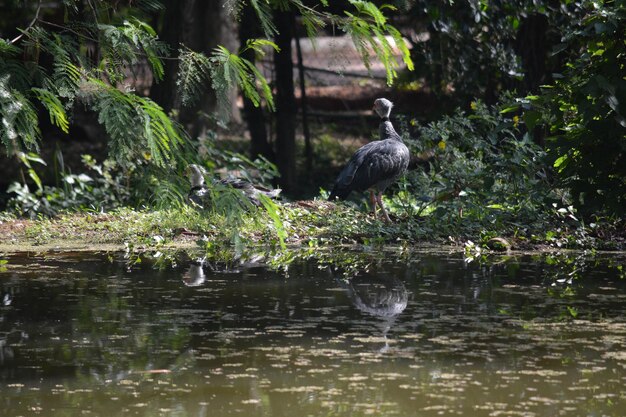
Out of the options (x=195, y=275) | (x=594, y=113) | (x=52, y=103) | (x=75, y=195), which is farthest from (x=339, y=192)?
(x=52, y=103)

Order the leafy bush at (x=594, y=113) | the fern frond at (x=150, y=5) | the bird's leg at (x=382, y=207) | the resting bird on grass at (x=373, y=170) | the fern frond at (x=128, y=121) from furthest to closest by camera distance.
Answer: the resting bird on grass at (x=373, y=170), the bird's leg at (x=382, y=207), the leafy bush at (x=594, y=113), the fern frond at (x=150, y=5), the fern frond at (x=128, y=121)

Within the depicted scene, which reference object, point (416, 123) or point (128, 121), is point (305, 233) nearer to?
point (416, 123)

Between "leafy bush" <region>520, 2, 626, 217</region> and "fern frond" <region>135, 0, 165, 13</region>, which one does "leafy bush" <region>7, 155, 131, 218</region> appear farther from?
"leafy bush" <region>520, 2, 626, 217</region>

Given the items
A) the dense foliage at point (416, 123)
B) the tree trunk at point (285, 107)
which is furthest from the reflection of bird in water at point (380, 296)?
the tree trunk at point (285, 107)

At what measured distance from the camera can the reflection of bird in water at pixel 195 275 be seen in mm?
7312

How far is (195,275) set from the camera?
7707mm

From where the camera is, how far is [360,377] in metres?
4.75

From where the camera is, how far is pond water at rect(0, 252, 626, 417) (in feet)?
14.6

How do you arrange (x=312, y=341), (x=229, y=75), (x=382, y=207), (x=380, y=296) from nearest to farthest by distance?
(x=312, y=341) → (x=229, y=75) → (x=380, y=296) → (x=382, y=207)

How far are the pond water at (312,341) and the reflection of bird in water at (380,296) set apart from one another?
1 cm

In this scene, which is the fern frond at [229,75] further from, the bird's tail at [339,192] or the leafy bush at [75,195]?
the leafy bush at [75,195]

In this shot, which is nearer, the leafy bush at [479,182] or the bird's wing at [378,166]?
the leafy bush at [479,182]

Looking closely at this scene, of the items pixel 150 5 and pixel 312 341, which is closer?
pixel 312 341

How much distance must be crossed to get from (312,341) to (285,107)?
31.1 ft
